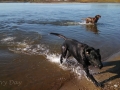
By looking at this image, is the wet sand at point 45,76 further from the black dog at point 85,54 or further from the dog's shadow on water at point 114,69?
the black dog at point 85,54

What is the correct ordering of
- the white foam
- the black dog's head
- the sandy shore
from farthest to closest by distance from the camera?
the white foam < the sandy shore < the black dog's head

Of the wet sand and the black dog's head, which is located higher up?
the black dog's head

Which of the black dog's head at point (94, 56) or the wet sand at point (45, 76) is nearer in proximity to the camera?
the black dog's head at point (94, 56)

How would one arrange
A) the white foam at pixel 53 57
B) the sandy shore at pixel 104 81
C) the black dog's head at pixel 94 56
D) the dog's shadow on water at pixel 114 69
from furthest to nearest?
the white foam at pixel 53 57 → the dog's shadow on water at pixel 114 69 → the sandy shore at pixel 104 81 → the black dog's head at pixel 94 56

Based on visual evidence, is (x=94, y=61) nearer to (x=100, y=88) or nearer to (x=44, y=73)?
(x=100, y=88)

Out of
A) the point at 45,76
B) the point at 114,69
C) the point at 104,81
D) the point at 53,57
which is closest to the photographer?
the point at 104,81

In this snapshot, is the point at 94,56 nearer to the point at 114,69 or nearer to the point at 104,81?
the point at 104,81

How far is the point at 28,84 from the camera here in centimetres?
656

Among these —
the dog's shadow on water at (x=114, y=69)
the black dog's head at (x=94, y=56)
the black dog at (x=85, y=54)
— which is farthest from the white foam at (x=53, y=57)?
the black dog's head at (x=94, y=56)

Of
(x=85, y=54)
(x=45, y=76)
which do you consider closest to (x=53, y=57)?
(x=45, y=76)

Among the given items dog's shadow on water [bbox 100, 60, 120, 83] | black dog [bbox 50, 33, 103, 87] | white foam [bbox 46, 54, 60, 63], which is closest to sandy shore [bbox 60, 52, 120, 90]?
dog's shadow on water [bbox 100, 60, 120, 83]

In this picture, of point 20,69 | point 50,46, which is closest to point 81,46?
point 20,69

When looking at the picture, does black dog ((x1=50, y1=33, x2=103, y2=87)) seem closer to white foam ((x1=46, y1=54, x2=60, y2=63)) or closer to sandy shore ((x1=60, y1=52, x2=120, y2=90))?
sandy shore ((x1=60, y1=52, x2=120, y2=90))

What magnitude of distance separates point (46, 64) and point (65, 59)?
921mm
